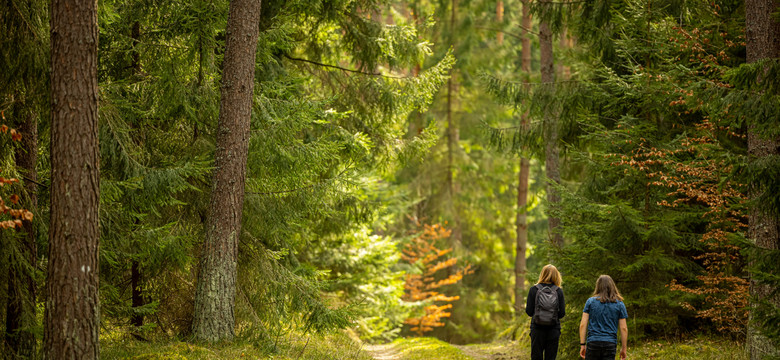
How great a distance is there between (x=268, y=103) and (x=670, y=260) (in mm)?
7755

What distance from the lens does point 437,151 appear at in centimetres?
2622

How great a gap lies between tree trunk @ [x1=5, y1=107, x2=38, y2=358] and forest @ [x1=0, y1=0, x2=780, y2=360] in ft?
0.11

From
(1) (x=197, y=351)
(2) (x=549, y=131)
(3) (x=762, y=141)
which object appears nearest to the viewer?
(1) (x=197, y=351)

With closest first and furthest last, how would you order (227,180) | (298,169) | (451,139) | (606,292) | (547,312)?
(606,292)
(547,312)
(227,180)
(298,169)
(451,139)

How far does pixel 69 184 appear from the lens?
21.0ft

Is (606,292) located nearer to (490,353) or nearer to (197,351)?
(197,351)

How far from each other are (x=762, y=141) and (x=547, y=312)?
415cm

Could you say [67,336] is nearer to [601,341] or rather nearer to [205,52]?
[205,52]

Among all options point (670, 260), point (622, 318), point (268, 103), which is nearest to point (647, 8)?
point (670, 260)

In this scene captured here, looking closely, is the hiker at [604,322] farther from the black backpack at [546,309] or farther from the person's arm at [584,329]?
the black backpack at [546,309]

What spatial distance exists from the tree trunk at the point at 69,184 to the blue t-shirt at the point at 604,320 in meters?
6.16

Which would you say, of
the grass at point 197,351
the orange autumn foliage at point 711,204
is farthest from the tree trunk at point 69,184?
the orange autumn foliage at point 711,204

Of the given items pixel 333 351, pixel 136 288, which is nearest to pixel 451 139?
pixel 333 351

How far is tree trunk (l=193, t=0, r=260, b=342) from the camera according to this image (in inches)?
372
